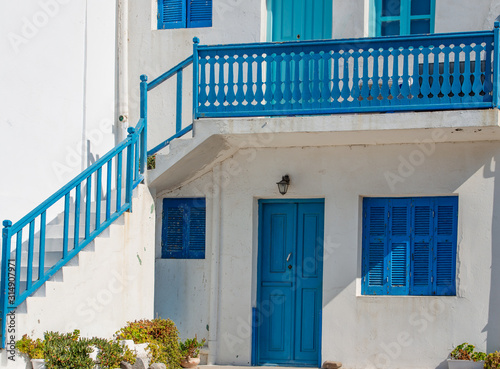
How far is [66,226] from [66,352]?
150cm

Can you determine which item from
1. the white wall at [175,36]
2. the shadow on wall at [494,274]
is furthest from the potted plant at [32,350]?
the shadow on wall at [494,274]

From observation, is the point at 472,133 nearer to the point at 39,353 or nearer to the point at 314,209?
the point at 314,209

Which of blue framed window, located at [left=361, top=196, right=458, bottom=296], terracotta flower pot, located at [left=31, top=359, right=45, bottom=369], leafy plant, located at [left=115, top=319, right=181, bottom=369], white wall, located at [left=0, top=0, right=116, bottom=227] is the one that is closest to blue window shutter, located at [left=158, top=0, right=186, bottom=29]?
white wall, located at [left=0, top=0, right=116, bottom=227]

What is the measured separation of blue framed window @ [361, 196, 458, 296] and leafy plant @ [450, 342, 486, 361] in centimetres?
73

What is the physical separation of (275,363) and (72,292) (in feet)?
11.1

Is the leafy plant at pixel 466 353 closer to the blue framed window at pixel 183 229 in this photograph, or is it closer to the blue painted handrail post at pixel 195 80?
the blue framed window at pixel 183 229

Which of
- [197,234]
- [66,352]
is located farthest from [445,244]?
[66,352]

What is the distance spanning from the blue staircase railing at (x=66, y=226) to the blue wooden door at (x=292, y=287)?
87.5 inches

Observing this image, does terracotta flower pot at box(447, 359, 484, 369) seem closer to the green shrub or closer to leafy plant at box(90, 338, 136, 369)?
leafy plant at box(90, 338, 136, 369)

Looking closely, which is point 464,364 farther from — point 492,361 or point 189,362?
point 189,362

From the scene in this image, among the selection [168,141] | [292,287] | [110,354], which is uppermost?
[168,141]

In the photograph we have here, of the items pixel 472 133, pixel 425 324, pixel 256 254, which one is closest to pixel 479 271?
pixel 425 324

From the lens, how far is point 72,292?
11.5 metres

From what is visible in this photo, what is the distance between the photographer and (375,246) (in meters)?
13.3
